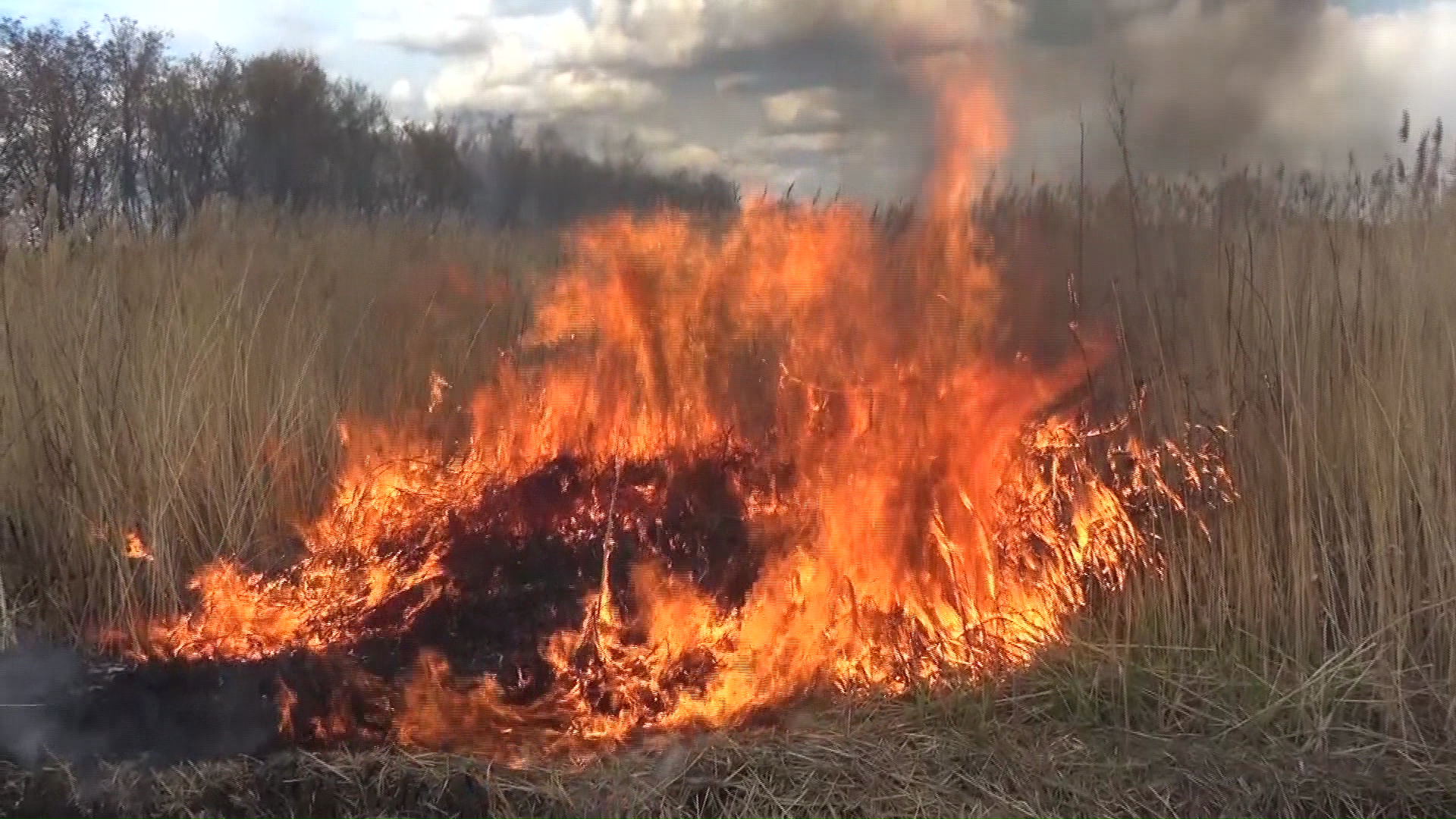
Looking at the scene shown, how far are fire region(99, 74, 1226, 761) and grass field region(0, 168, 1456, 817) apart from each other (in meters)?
0.19

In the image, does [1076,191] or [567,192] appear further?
[567,192]

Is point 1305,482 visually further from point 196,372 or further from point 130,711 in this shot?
point 196,372

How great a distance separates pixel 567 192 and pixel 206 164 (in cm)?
185

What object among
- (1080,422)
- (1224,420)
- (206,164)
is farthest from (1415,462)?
(206,164)

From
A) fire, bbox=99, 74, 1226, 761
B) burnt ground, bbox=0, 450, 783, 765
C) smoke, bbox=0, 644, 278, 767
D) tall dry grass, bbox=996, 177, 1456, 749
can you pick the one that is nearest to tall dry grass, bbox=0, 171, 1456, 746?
tall dry grass, bbox=996, 177, 1456, 749

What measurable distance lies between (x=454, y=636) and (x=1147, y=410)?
242 centimetres

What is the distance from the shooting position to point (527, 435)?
13.3ft

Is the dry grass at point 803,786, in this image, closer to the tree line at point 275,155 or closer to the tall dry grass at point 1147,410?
the tall dry grass at point 1147,410

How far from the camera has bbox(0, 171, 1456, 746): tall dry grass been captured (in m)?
2.98

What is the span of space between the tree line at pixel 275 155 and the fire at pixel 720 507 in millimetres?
433

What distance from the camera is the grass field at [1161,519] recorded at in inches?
103

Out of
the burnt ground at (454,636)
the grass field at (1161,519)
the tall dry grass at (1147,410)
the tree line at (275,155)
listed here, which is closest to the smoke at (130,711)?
the burnt ground at (454,636)

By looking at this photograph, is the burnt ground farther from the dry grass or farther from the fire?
the dry grass

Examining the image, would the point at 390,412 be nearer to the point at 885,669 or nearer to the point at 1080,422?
the point at 885,669
